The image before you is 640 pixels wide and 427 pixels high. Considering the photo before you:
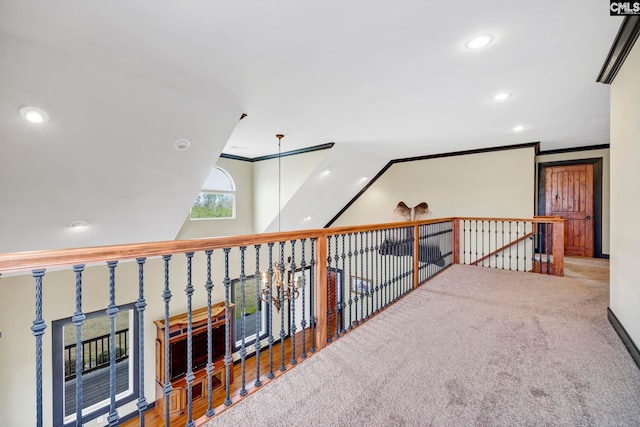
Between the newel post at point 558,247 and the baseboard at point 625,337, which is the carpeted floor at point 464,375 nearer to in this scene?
the baseboard at point 625,337

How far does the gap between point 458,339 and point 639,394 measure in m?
1.02

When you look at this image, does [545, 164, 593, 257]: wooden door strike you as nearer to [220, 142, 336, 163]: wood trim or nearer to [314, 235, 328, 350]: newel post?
[220, 142, 336, 163]: wood trim

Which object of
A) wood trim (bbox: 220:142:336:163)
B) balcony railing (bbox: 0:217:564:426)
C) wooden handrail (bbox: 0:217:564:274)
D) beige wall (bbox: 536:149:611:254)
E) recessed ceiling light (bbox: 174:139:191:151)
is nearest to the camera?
wooden handrail (bbox: 0:217:564:274)

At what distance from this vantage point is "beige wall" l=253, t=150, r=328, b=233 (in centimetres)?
570

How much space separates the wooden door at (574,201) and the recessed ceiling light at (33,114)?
8.38 meters

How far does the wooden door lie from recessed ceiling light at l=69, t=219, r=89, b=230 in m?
8.52

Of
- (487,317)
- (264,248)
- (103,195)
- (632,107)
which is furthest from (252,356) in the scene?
(632,107)

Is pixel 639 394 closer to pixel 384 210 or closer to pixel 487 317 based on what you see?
pixel 487 317

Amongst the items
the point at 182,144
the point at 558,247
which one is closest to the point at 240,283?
the point at 182,144

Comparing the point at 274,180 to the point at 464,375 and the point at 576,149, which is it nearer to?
the point at 464,375

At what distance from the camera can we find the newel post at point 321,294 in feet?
7.57

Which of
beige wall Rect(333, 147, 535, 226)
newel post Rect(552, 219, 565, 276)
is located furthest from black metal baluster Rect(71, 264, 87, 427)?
beige wall Rect(333, 147, 535, 226)

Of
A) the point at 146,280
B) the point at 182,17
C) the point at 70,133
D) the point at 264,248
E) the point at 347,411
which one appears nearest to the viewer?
the point at 347,411

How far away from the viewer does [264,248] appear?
697cm
